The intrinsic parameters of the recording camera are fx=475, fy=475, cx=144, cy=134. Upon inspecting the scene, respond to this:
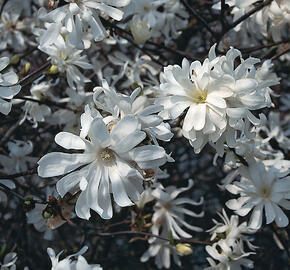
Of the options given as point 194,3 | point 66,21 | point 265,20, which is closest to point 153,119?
point 66,21

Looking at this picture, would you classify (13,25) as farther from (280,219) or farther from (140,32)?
(280,219)

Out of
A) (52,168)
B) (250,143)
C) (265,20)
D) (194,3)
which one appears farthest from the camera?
(194,3)

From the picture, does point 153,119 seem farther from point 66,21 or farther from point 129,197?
point 66,21

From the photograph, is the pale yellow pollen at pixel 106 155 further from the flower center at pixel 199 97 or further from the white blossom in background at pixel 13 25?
the white blossom in background at pixel 13 25

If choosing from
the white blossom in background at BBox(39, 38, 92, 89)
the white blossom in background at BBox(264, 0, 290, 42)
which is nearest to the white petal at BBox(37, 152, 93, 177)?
the white blossom in background at BBox(39, 38, 92, 89)

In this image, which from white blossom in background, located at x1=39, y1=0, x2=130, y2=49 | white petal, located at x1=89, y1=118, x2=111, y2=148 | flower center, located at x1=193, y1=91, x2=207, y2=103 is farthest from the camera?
white blossom in background, located at x1=39, y1=0, x2=130, y2=49

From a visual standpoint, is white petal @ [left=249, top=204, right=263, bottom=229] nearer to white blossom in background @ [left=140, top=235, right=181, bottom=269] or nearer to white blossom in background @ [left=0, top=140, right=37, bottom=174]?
white blossom in background @ [left=140, top=235, right=181, bottom=269]

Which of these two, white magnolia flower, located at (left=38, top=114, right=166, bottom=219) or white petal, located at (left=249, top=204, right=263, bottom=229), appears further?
white petal, located at (left=249, top=204, right=263, bottom=229)
